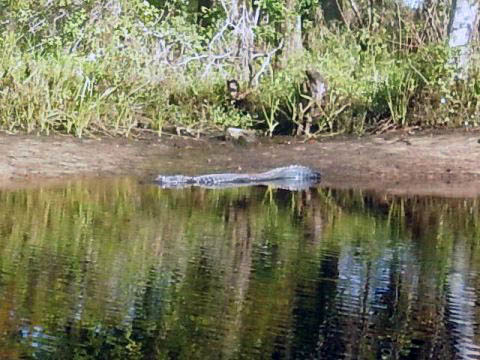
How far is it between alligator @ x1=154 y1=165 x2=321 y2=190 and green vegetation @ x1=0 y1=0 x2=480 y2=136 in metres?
2.70

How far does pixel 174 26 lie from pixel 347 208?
803cm

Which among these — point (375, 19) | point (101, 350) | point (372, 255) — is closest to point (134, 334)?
point (101, 350)

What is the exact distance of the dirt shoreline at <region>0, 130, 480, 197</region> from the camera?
1052cm

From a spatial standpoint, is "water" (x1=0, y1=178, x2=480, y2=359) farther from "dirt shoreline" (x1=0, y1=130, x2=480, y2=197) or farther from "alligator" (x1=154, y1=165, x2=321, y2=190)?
"dirt shoreline" (x1=0, y1=130, x2=480, y2=197)

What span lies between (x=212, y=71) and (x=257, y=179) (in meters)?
5.09

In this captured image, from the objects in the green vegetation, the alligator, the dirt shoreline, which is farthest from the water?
the green vegetation

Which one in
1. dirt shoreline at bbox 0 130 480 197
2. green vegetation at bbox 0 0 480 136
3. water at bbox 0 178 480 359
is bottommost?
water at bbox 0 178 480 359

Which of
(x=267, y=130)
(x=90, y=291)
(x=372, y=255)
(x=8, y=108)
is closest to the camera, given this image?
(x=90, y=291)

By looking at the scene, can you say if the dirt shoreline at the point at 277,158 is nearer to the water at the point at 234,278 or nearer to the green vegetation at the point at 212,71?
the green vegetation at the point at 212,71

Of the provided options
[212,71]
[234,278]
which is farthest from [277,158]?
[234,278]

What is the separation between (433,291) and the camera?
5363 millimetres

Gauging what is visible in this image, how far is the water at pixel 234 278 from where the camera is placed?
4246 mm

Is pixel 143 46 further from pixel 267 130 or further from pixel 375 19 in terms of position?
pixel 375 19

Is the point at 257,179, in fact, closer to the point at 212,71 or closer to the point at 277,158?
the point at 277,158
